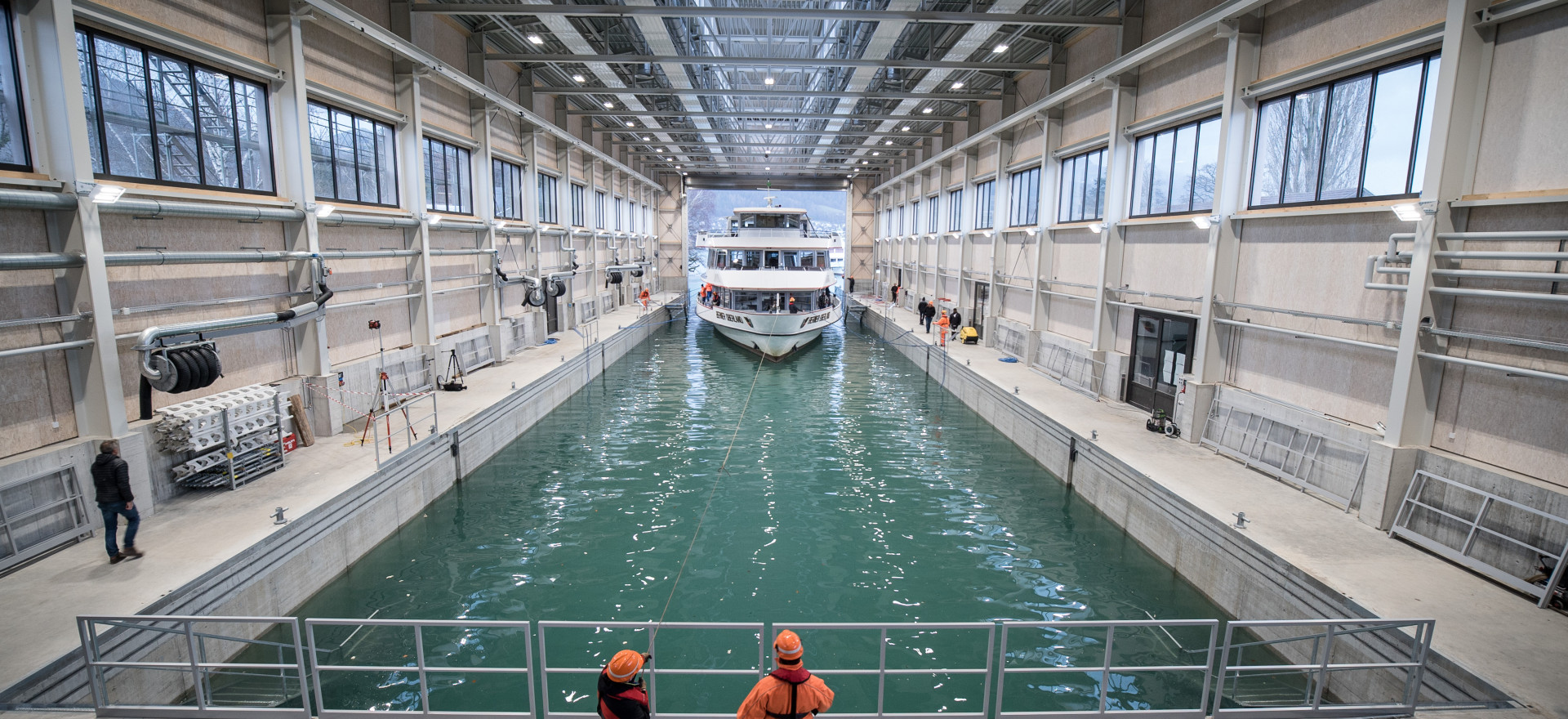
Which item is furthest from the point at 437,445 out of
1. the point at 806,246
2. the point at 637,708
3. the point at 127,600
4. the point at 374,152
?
the point at 806,246

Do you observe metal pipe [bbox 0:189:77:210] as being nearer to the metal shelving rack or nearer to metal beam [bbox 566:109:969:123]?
the metal shelving rack

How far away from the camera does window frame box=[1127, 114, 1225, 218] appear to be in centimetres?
1105

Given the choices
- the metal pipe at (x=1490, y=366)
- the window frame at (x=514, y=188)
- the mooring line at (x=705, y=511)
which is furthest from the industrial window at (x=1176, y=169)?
the window frame at (x=514, y=188)

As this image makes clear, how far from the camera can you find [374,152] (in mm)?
12508

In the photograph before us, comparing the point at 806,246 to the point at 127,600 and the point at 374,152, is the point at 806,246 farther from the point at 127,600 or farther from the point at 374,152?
the point at 127,600

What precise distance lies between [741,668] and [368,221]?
32.5 ft

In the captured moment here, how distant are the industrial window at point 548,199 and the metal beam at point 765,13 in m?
9.38

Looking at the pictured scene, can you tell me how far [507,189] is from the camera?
18.9 m

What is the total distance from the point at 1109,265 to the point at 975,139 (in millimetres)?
8669

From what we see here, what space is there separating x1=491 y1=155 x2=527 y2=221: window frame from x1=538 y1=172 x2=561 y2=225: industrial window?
1626 millimetres

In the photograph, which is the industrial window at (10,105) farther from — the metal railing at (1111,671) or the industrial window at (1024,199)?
the industrial window at (1024,199)

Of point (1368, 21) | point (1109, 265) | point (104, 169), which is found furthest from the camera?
point (1109, 265)

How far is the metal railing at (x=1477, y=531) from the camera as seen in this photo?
5.73 metres

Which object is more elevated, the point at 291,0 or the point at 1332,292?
the point at 291,0
